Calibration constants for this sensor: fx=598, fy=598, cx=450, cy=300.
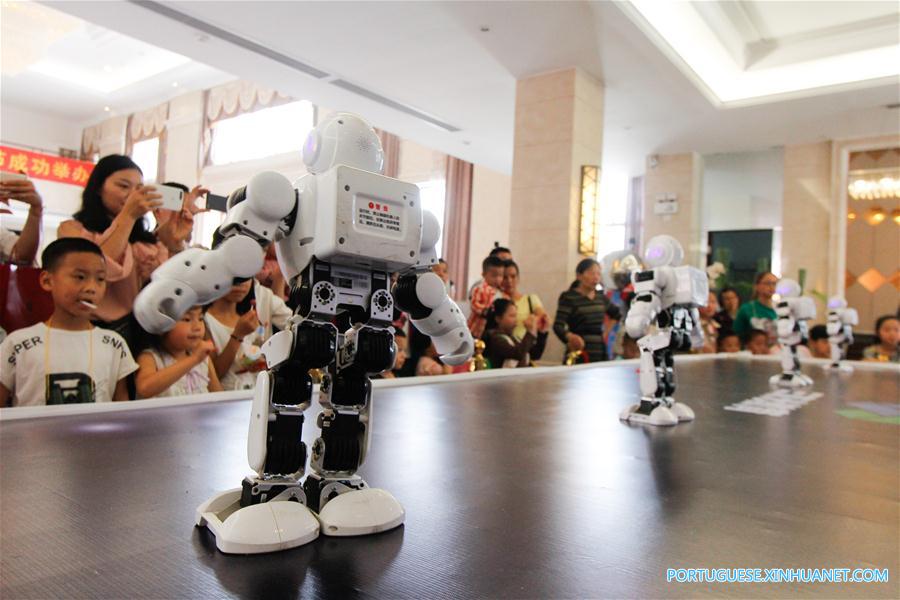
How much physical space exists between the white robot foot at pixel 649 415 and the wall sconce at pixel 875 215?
661 cm

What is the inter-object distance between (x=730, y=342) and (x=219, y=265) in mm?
4548

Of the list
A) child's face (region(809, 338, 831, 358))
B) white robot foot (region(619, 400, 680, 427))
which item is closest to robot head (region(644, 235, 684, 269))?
white robot foot (region(619, 400, 680, 427))

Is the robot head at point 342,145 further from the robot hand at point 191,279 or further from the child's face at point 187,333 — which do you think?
the child's face at point 187,333

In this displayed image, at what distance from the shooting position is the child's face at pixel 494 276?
3131 millimetres

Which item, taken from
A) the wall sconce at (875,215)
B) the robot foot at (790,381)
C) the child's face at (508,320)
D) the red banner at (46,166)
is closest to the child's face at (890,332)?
the robot foot at (790,381)

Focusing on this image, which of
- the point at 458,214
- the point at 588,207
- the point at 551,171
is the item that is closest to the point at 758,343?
the point at 588,207

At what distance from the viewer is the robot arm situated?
2.30 ft

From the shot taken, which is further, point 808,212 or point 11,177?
point 808,212

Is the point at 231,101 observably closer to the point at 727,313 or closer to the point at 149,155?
the point at 149,155

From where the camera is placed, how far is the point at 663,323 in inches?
62.0

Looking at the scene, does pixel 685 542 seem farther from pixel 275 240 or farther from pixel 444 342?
pixel 275 240

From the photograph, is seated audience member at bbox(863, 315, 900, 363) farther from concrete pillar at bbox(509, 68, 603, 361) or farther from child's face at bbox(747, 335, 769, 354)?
concrete pillar at bbox(509, 68, 603, 361)

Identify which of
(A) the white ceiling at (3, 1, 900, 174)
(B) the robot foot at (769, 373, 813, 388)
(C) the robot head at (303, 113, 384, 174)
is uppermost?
(A) the white ceiling at (3, 1, 900, 174)

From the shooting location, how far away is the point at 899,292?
6.45m
